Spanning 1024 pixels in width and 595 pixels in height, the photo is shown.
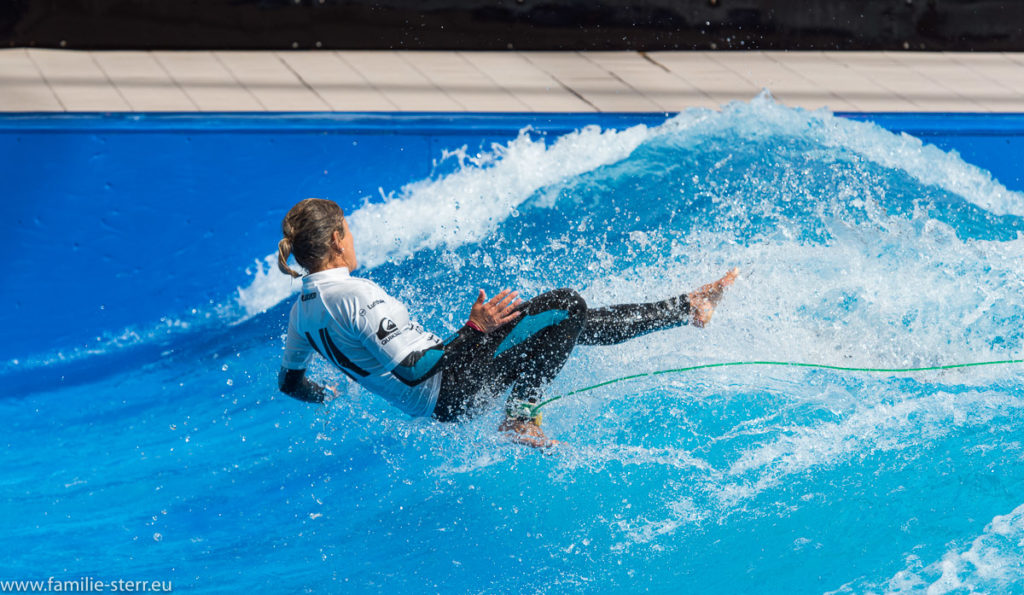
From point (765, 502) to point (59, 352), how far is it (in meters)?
3.31

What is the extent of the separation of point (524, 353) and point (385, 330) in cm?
49

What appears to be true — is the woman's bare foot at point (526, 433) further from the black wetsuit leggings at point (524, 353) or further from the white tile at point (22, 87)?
the white tile at point (22, 87)

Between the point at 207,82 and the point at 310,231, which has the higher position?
the point at 207,82

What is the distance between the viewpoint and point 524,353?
3.35 metres

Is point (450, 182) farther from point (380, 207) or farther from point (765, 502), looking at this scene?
point (765, 502)

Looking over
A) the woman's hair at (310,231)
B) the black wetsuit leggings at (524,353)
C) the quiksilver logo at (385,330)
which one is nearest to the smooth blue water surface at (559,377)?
the black wetsuit leggings at (524,353)

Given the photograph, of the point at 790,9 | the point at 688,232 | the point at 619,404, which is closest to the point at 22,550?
the point at 619,404

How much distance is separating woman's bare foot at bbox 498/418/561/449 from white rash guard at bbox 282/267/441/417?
290 mm

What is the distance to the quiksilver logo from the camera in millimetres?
3070

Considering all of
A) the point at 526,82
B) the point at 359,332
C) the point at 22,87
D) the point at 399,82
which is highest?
the point at 22,87

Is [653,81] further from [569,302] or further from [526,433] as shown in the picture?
[526,433]

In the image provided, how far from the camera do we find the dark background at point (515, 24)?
262 inches

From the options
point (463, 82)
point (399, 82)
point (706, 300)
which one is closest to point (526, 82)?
point (463, 82)

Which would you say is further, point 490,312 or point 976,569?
point 490,312
